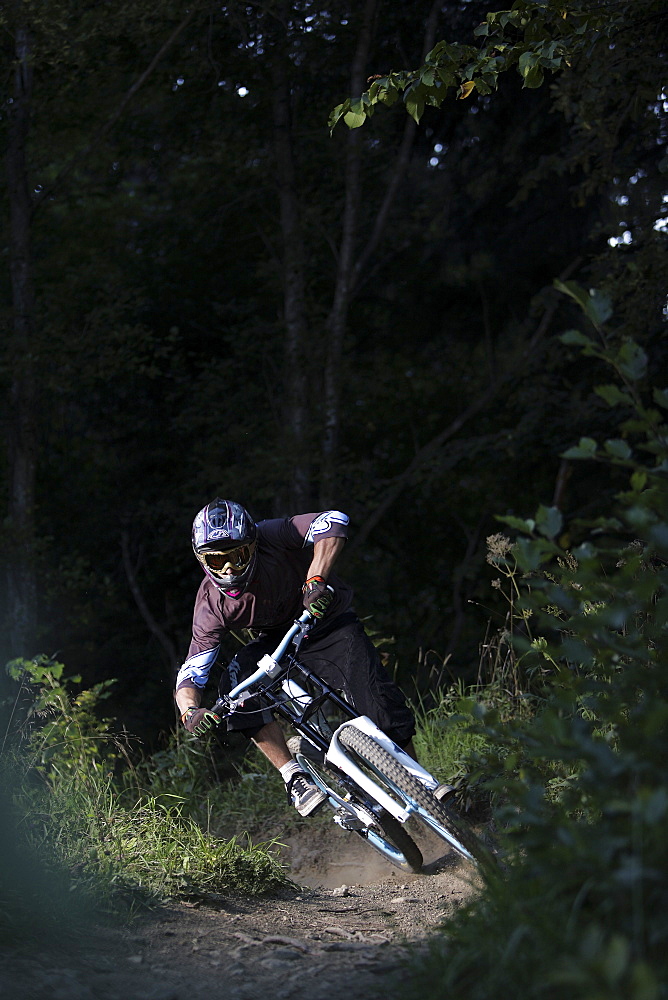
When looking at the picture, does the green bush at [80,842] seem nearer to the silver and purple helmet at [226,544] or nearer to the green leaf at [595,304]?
the silver and purple helmet at [226,544]

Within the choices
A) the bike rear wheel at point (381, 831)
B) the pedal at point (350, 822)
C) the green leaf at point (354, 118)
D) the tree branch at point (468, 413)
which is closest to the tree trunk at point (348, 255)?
the tree branch at point (468, 413)

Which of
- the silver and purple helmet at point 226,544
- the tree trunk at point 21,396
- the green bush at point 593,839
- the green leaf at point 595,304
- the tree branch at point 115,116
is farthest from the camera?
the tree branch at point 115,116

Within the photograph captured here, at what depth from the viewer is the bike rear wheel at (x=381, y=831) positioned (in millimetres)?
4715

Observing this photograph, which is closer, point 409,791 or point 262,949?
point 262,949

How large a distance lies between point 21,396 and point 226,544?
815cm

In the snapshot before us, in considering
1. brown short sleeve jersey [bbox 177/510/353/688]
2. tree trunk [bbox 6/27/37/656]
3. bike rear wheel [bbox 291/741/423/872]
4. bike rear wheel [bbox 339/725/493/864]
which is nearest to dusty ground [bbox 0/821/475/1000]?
bike rear wheel [bbox 291/741/423/872]

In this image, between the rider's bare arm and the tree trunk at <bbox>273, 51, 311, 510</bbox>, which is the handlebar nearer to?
the rider's bare arm

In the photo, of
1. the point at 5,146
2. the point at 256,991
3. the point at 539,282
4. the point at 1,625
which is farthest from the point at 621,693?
the point at 539,282

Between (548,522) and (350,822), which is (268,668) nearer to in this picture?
(350,822)

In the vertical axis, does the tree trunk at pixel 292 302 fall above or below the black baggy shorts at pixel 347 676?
above

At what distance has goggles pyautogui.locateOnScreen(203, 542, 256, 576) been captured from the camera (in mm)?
4746

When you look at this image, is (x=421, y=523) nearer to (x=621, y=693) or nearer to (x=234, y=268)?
(x=234, y=268)

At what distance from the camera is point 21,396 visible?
475 inches

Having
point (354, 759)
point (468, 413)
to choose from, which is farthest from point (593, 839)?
point (468, 413)
